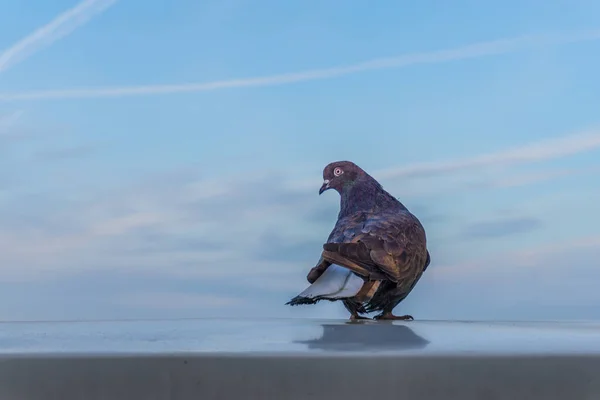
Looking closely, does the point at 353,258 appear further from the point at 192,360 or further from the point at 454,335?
the point at 192,360

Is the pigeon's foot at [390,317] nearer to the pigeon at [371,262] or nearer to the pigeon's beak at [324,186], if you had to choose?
the pigeon at [371,262]

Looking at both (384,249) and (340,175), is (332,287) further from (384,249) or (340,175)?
(340,175)

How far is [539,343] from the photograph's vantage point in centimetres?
234

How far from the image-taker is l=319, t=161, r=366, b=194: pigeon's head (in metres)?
6.79

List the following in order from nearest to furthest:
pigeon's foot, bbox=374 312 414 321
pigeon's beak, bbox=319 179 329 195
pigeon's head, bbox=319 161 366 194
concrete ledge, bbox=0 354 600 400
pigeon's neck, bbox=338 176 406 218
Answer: concrete ledge, bbox=0 354 600 400 < pigeon's foot, bbox=374 312 414 321 < pigeon's neck, bbox=338 176 406 218 < pigeon's head, bbox=319 161 366 194 < pigeon's beak, bbox=319 179 329 195

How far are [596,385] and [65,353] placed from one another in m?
1.40

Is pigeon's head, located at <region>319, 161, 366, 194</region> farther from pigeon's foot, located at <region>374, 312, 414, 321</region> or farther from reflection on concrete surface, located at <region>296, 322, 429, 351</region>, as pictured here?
reflection on concrete surface, located at <region>296, 322, 429, 351</region>

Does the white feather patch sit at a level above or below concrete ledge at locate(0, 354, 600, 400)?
above

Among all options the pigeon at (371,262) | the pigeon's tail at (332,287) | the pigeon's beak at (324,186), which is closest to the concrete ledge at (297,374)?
the pigeon's tail at (332,287)

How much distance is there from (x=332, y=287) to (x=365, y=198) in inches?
77.7

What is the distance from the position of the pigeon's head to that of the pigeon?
50cm

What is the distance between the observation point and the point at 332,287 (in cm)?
471

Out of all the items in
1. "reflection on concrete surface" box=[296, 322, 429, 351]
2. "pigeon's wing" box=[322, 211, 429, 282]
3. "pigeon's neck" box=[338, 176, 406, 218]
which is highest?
"pigeon's neck" box=[338, 176, 406, 218]

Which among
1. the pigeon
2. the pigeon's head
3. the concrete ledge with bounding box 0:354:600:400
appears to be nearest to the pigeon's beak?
the pigeon's head
